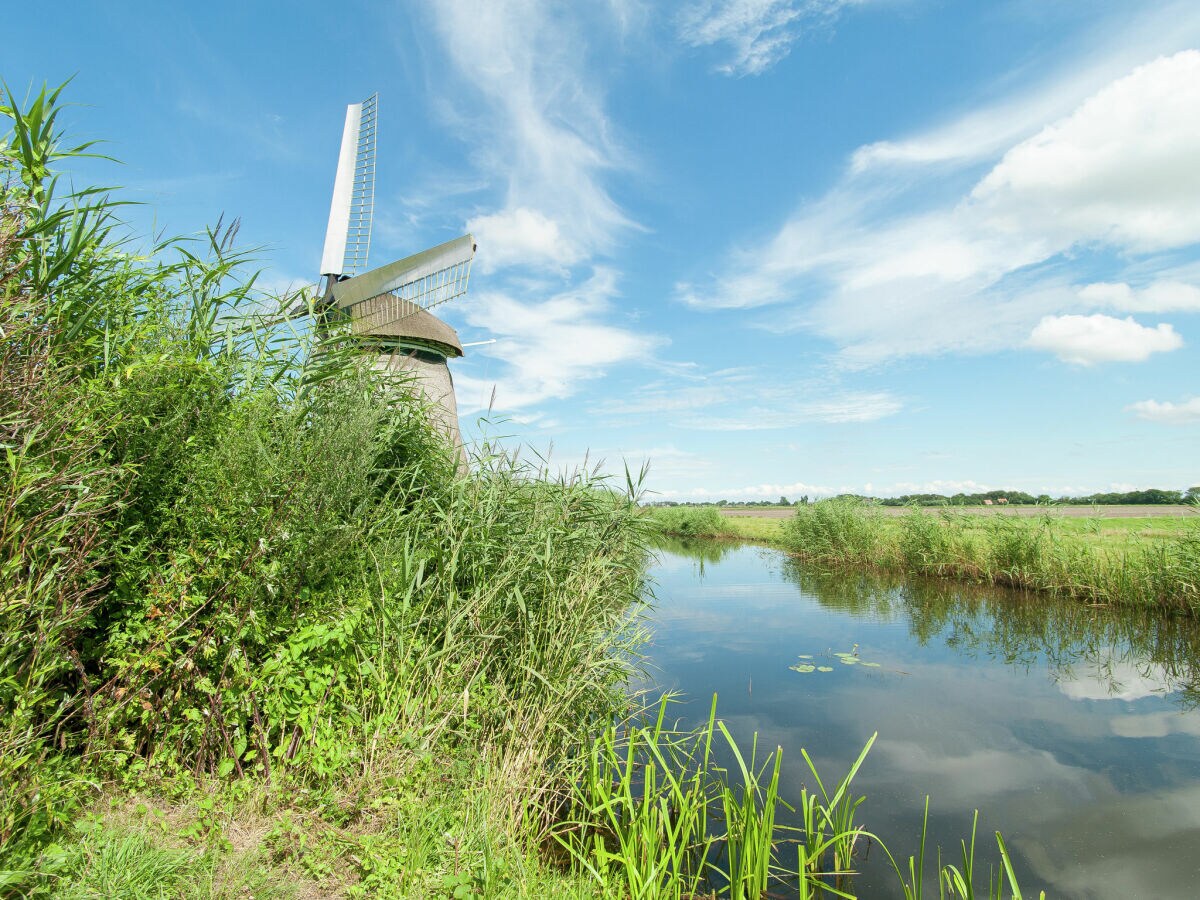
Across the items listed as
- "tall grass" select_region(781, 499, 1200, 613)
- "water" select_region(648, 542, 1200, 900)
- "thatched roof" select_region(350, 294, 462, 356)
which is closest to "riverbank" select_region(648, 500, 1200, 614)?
"tall grass" select_region(781, 499, 1200, 613)

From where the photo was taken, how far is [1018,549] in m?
12.9

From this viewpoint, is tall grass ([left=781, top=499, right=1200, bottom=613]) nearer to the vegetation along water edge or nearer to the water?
the water

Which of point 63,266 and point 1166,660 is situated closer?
point 63,266

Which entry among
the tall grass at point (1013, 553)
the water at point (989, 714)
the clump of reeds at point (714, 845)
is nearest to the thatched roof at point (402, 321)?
the water at point (989, 714)

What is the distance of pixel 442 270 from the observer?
532 inches

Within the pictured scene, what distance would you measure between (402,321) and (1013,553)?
48.8ft

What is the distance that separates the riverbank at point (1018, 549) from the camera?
10.3 meters

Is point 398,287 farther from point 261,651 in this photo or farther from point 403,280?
point 261,651

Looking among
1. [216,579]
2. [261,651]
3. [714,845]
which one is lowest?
[714,845]

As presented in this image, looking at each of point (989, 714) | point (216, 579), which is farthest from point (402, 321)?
point (989, 714)

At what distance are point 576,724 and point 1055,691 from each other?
7.01 meters

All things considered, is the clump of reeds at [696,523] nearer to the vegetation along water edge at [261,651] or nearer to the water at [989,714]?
the water at [989,714]

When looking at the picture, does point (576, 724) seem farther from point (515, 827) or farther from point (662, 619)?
point (662, 619)

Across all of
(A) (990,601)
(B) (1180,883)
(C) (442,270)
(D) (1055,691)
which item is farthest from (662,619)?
(C) (442,270)
